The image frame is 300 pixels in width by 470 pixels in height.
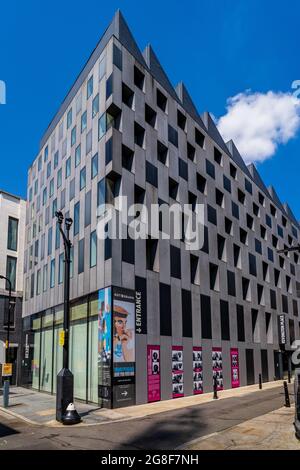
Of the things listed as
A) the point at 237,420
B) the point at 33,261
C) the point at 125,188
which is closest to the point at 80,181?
the point at 125,188

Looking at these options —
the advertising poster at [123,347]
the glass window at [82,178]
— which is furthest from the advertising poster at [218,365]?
the glass window at [82,178]

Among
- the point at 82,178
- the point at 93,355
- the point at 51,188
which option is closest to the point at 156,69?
the point at 82,178

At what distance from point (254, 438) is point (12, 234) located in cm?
3635

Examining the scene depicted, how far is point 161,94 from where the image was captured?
3067 cm

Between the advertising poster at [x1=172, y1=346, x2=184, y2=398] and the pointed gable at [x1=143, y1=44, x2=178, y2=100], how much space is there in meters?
19.3

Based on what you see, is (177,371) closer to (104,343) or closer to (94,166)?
(104,343)

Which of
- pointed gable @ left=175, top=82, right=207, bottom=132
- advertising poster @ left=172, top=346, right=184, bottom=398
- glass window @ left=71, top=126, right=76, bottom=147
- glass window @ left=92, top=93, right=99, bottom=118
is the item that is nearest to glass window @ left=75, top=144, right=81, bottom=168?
glass window @ left=71, top=126, right=76, bottom=147

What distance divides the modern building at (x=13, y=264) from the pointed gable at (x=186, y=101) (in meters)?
20.3

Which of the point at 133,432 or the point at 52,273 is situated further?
the point at 52,273

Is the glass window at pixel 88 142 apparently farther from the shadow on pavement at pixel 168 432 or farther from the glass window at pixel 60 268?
A: the shadow on pavement at pixel 168 432

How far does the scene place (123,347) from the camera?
21781 millimetres

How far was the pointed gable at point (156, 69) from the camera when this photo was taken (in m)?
31.1

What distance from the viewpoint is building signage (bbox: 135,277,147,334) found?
2327 centimetres

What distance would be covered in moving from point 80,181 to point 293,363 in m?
33.5
